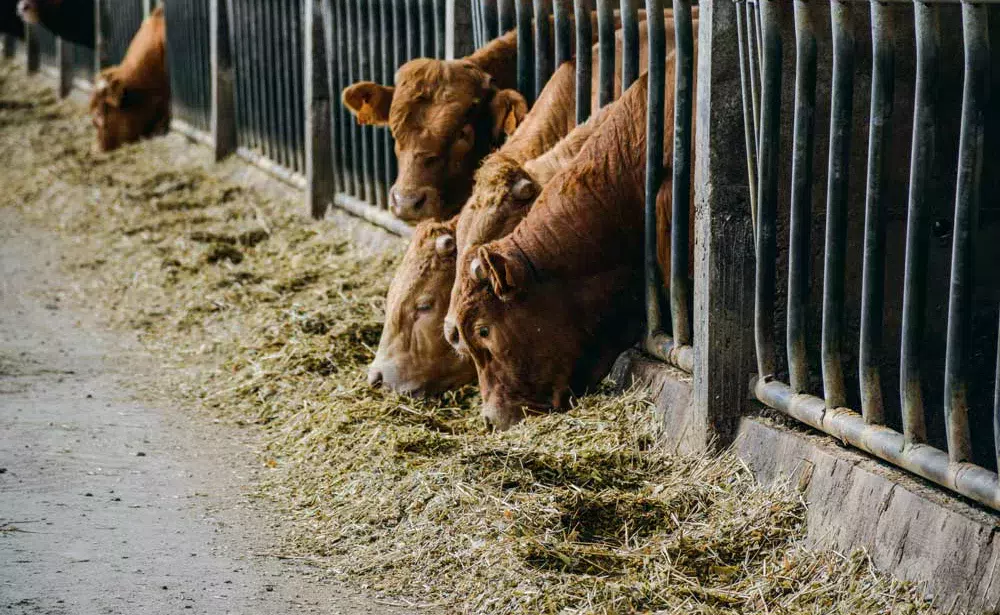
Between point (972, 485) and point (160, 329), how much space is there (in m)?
5.49

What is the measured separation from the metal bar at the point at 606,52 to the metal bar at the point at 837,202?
2154 mm

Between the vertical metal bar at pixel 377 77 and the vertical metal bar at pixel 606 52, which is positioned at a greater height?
the vertical metal bar at pixel 606 52

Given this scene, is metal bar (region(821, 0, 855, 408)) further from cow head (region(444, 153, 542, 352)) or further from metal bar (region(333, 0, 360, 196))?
metal bar (region(333, 0, 360, 196))

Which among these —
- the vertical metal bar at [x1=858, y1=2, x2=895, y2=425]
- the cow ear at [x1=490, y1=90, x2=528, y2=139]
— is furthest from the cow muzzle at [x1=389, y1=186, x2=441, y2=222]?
the vertical metal bar at [x1=858, y1=2, x2=895, y2=425]

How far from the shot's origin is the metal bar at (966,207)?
357 cm

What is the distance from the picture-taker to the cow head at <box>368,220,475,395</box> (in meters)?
6.20

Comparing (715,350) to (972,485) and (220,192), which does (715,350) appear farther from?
(220,192)

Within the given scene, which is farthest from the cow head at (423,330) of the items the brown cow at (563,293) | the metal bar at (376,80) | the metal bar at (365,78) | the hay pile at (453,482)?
the metal bar at (365,78)

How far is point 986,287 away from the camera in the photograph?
5.00 meters

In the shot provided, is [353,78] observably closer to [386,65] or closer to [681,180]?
[386,65]

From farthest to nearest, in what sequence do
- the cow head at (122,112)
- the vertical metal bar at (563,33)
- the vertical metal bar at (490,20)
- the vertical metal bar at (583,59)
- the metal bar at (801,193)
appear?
the cow head at (122,112), the vertical metal bar at (490,20), the vertical metal bar at (563,33), the vertical metal bar at (583,59), the metal bar at (801,193)

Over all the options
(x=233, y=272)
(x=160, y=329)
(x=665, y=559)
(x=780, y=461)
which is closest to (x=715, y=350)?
(x=780, y=461)

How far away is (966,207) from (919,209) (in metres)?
0.23

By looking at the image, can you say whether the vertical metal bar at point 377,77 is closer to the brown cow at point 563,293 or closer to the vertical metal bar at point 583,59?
the vertical metal bar at point 583,59
